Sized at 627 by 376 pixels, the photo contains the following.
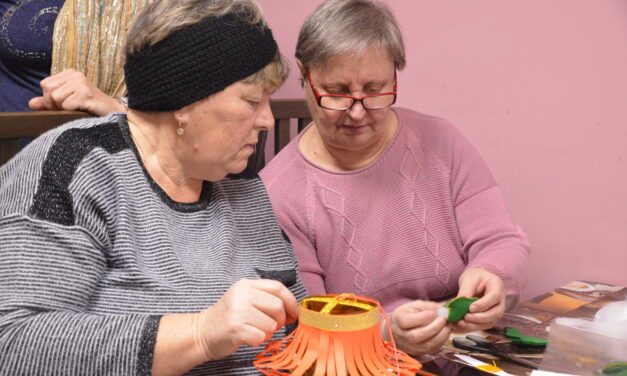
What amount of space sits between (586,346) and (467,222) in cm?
54

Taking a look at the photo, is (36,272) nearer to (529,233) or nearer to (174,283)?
(174,283)

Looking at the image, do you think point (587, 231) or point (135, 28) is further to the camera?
point (587, 231)

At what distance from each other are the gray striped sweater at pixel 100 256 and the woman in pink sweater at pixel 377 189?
330mm

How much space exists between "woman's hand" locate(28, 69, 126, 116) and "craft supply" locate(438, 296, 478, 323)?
0.92 metres

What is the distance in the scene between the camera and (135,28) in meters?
1.28

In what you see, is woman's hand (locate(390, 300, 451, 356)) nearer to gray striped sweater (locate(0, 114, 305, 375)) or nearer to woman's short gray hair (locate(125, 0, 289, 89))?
gray striped sweater (locate(0, 114, 305, 375))

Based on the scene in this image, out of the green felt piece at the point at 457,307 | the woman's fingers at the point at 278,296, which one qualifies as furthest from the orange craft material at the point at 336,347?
the green felt piece at the point at 457,307

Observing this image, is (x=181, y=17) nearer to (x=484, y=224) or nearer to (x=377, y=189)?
(x=377, y=189)

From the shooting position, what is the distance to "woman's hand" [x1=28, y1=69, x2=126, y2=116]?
1604mm

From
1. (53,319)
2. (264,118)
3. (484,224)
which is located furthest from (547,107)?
(53,319)

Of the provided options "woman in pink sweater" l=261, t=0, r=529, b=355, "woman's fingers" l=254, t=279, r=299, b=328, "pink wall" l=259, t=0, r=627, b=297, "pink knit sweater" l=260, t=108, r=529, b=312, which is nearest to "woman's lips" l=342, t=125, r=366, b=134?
"woman in pink sweater" l=261, t=0, r=529, b=355

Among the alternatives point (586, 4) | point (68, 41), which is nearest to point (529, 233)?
point (586, 4)

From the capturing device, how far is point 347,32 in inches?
63.6

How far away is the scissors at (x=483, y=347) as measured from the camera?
1.42 metres
